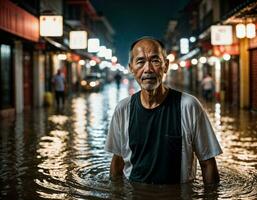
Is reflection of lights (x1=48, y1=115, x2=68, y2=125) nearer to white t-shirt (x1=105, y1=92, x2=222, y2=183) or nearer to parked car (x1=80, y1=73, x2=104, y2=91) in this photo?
white t-shirt (x1=105, y1=92, x2=222, y2=183)

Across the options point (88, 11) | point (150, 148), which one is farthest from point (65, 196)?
point (88, 11)

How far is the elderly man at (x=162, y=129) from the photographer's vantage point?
5.19m

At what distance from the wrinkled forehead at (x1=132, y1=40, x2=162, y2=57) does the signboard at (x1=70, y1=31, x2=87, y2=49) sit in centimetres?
3700


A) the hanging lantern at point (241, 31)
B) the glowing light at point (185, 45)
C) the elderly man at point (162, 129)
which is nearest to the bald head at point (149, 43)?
the elderly man at point (162, 129)

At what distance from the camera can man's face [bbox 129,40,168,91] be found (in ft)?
17.0

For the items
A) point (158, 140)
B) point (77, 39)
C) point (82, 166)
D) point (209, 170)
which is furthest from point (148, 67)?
point (77, 39)

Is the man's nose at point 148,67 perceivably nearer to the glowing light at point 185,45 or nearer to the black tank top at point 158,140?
the black tank top at point 158,140

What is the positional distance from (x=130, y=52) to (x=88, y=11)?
69.9m

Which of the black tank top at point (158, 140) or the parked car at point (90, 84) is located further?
the parked car at point (90, 84)

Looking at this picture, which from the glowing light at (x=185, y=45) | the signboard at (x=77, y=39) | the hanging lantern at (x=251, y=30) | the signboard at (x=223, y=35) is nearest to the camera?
the hanging lantern at (x=251, y=30)

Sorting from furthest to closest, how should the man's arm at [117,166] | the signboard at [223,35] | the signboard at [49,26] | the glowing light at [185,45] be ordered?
the glowing light at [185,45] < the signboard at [223,35] < the signboard at [49,26] < the man's arm at [117,166]

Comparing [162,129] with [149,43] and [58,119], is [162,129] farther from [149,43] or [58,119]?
[58,119]

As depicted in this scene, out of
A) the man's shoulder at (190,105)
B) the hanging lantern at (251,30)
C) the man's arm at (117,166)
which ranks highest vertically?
the hanging lantern at (251,30)

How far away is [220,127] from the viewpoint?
60.7 ft
